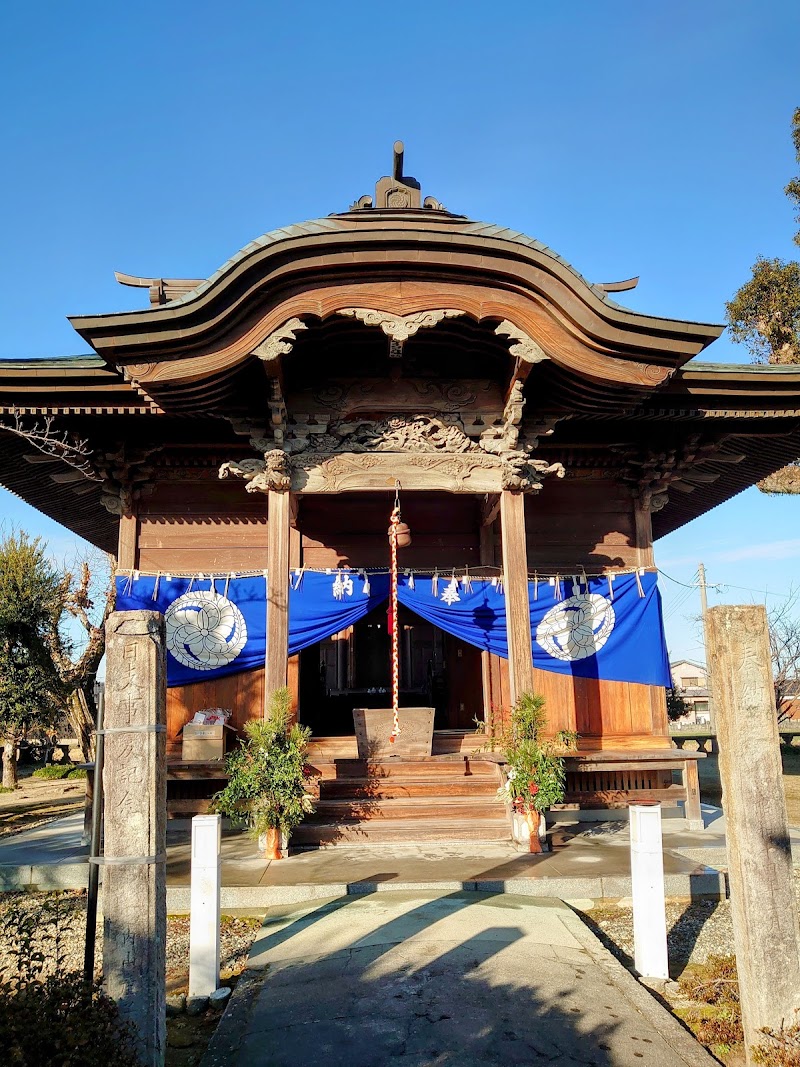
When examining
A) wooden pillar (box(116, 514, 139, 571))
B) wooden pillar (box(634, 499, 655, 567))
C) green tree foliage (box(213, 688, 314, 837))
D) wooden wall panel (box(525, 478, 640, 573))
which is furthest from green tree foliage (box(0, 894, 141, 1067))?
wooden pillar (box(634, 499, 655, 567))

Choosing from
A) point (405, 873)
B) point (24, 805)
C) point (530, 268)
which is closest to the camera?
point (405, 873)

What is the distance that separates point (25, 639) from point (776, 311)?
63.3 ft

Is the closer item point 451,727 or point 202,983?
point 202,983

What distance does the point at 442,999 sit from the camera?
439 centimetres

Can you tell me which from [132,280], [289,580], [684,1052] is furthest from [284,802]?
[132,280]

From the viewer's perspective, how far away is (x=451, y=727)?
12969 millimetres

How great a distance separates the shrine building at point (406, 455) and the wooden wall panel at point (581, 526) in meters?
0.03

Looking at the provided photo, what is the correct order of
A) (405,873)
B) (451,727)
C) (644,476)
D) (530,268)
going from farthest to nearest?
(451,727) < (644,476) < (530,268) < (405,873)

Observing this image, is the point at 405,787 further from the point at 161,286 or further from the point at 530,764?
the point at 161,286

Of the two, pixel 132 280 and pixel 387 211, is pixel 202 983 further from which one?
pixel 132 280

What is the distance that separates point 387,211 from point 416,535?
4531 mm

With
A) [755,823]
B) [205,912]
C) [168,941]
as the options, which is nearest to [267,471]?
[168,941]

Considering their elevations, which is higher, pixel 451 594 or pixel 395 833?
pixel 451 594

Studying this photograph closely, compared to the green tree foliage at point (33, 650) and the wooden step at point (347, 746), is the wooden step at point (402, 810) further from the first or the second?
the green tree foliage at point (33, 650)
